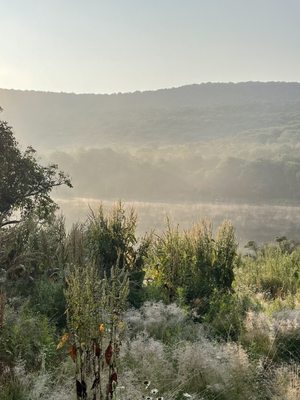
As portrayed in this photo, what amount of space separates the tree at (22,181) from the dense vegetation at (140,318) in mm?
432

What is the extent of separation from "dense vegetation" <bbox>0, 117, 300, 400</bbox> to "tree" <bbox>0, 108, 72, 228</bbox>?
43 centimetres

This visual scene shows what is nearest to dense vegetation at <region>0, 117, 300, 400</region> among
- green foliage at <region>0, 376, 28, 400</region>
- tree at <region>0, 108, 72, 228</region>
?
green foliage at <region>0, 376, 28, 400</region>

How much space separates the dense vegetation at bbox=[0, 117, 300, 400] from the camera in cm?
503

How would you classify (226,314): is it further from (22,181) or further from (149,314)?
(22,181)

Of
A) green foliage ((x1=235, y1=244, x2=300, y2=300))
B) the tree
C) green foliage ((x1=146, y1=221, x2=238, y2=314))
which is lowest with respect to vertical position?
green foliage ((x1=235, y1=244, x2=300, y2=300))

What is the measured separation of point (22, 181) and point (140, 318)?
26.7 feet

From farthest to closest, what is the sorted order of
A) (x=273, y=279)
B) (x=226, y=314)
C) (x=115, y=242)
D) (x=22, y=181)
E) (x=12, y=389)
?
(x=22, y=181), (x=273, y=279), (x=115, y=242), (x=226, y=314), (x=12, y=389)

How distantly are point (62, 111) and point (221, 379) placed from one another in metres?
129

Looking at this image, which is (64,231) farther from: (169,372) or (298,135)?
(298,135)

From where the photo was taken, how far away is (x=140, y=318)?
25.3 ft

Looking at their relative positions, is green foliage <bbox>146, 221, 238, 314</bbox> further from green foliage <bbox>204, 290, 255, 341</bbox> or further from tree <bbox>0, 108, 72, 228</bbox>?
tree <bbox>0, 108, 72, 228</bbox>

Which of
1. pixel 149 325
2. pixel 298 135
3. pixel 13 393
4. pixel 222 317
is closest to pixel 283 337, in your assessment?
pixel 222 317

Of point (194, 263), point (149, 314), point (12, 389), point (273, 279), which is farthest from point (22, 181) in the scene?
point (12, 389)

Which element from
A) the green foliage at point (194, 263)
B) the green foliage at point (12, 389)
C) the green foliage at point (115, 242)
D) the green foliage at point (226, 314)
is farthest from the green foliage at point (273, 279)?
the green foliage at point (12, 389)
